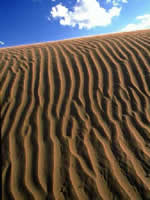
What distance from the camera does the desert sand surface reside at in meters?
2.13

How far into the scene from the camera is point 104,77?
12.4ft

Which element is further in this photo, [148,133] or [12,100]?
[12,100]

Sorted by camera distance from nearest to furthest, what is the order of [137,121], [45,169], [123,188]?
[123,188], [45,169], [137,121]

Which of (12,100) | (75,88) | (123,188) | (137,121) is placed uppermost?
(12,100)

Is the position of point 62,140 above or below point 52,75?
below

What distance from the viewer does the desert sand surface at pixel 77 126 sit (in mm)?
2129

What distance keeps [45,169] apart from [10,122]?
1085 millimetres

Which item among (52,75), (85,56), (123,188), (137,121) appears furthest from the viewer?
(85,56)

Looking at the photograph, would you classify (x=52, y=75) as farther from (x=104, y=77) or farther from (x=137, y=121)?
(x=137, y=121)

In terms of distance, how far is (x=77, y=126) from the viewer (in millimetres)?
2826

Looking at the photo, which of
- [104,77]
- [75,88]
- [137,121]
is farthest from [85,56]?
[137,121]

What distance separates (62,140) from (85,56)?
102 inches

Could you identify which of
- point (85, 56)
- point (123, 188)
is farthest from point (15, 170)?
point (85, 56)

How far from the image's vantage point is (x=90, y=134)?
269 cm
